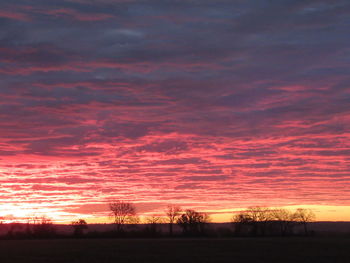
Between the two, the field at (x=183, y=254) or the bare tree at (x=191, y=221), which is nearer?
the field at (x=183, y=254)

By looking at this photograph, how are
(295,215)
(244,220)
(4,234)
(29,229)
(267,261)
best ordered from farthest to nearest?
(295,215), (244,220), (29,229), (4,234), (267,261)

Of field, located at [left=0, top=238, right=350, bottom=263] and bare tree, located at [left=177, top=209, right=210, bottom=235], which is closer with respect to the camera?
field, located at [left=0, top=238, right=350, bottom=263]

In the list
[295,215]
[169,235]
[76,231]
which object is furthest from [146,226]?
[295,215]

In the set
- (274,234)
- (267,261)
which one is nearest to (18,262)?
(267,261)

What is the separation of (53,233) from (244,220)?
62.9m

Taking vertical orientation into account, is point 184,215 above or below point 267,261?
above

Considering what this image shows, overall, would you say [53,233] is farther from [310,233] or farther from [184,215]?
Result: [310,233]

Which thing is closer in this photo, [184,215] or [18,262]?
[18,262]

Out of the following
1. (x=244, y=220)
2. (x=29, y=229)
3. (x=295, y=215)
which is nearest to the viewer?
(x=29, y=229)

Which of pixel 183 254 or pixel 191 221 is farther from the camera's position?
pixel 191 221

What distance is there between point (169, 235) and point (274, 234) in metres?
33.4

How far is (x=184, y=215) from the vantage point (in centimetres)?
17512

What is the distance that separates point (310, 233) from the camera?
14912 centimetres

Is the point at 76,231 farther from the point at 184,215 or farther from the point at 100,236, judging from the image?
the point at 184,215
